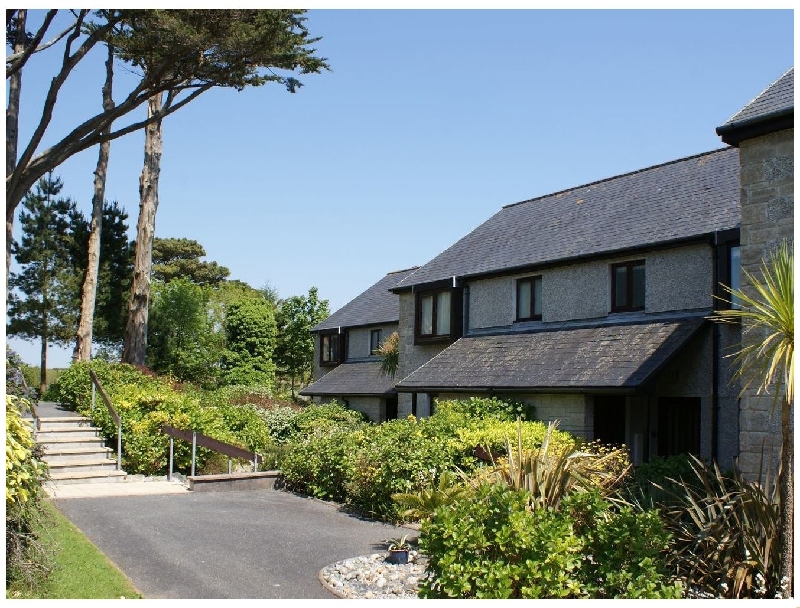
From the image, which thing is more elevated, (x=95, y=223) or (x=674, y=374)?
(x=95, y=223)

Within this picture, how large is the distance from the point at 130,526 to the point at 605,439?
35.6ft

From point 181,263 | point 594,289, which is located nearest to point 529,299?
point 594,289

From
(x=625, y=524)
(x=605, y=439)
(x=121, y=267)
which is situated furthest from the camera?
(x=121, y=267)

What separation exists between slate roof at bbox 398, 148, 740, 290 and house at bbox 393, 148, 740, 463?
0.05 metres

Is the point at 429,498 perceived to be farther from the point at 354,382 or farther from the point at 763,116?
the point at 354,382

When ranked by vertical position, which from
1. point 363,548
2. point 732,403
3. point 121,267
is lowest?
point 363,548

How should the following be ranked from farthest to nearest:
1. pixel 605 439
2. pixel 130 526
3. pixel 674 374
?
pixel 605 439 → pixel 674 374 → pixel 130 526

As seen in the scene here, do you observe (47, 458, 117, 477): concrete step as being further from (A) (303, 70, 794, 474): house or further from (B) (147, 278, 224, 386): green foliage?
(B) (147, 278, 224, 386): green foliage

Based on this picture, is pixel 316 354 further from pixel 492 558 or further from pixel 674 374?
pixel 492 558

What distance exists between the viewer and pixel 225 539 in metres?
11.5

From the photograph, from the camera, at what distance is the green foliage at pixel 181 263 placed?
58438 mm

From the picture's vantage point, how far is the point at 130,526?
40.3 ft

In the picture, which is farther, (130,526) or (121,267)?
(121,267)

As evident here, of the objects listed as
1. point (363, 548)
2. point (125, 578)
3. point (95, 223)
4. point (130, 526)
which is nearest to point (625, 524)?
point (363, 548)
